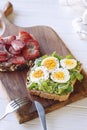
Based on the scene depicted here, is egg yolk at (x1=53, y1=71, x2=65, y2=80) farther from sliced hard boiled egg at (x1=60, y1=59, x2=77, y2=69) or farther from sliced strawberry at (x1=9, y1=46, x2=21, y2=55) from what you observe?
sliced strawberry at (x1=9, y1=46, x2=21, y2=55)

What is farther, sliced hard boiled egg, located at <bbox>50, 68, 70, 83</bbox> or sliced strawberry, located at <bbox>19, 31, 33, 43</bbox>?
sliced strawberry, located at <bbox>19, 31, 33, 43</bbox>

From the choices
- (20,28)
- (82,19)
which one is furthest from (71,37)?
(20,28)

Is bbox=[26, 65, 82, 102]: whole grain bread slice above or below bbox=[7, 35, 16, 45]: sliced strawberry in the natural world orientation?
below

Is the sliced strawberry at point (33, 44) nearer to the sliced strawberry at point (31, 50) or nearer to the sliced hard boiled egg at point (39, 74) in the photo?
the sliced strawberry at point (31, 50)

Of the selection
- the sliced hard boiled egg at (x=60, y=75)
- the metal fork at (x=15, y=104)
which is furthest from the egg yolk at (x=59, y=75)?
the metal fork at (x=15, y=104)

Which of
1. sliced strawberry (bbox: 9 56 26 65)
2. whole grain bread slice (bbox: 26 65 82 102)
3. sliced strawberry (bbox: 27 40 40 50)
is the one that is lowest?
whole grain bread slice (bbox: 26 65 82 102)

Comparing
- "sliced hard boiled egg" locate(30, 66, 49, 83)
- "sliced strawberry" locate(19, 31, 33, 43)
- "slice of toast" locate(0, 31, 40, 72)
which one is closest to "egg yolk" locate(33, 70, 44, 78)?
"sliced hard boiled egg" locate(30, 66, 49, 83)

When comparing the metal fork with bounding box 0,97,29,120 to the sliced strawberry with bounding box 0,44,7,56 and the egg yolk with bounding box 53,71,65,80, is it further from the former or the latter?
the sliced strawberry with bounding box 0,44,7,56
